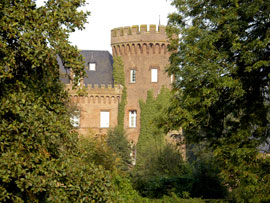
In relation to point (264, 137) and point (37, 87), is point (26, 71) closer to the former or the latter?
point (37, 87)

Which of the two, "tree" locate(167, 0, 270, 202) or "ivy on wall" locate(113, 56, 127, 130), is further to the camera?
"ivy on wall" locate(113, 56, 127, 130)

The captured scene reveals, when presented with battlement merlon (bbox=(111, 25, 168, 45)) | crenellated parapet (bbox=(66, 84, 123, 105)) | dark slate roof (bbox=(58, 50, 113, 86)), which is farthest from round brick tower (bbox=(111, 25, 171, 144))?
dark slate roof (bbox=(58, 50, 113, 86))

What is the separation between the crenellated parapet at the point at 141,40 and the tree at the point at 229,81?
21754 millimetres

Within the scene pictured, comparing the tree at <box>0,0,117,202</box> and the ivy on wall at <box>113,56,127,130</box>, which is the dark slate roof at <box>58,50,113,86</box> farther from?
the tree at <box>0,0,117,202</box>

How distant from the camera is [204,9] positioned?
14.0m

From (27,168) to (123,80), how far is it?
97.2 ft

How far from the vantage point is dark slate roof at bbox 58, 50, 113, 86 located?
37.9 m

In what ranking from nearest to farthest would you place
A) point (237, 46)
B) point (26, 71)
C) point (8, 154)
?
point (8, 154)
point (26, 71)
point (237, 46)

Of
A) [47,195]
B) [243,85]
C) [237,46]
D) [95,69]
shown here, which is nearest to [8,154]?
[47,195]

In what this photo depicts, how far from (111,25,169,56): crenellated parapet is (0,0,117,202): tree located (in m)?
27.7

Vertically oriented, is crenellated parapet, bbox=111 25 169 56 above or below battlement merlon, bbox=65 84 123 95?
above

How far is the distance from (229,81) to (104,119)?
25189mm

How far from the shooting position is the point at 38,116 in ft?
24.9

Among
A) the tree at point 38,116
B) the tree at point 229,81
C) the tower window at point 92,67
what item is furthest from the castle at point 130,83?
the tree at point 38,116
